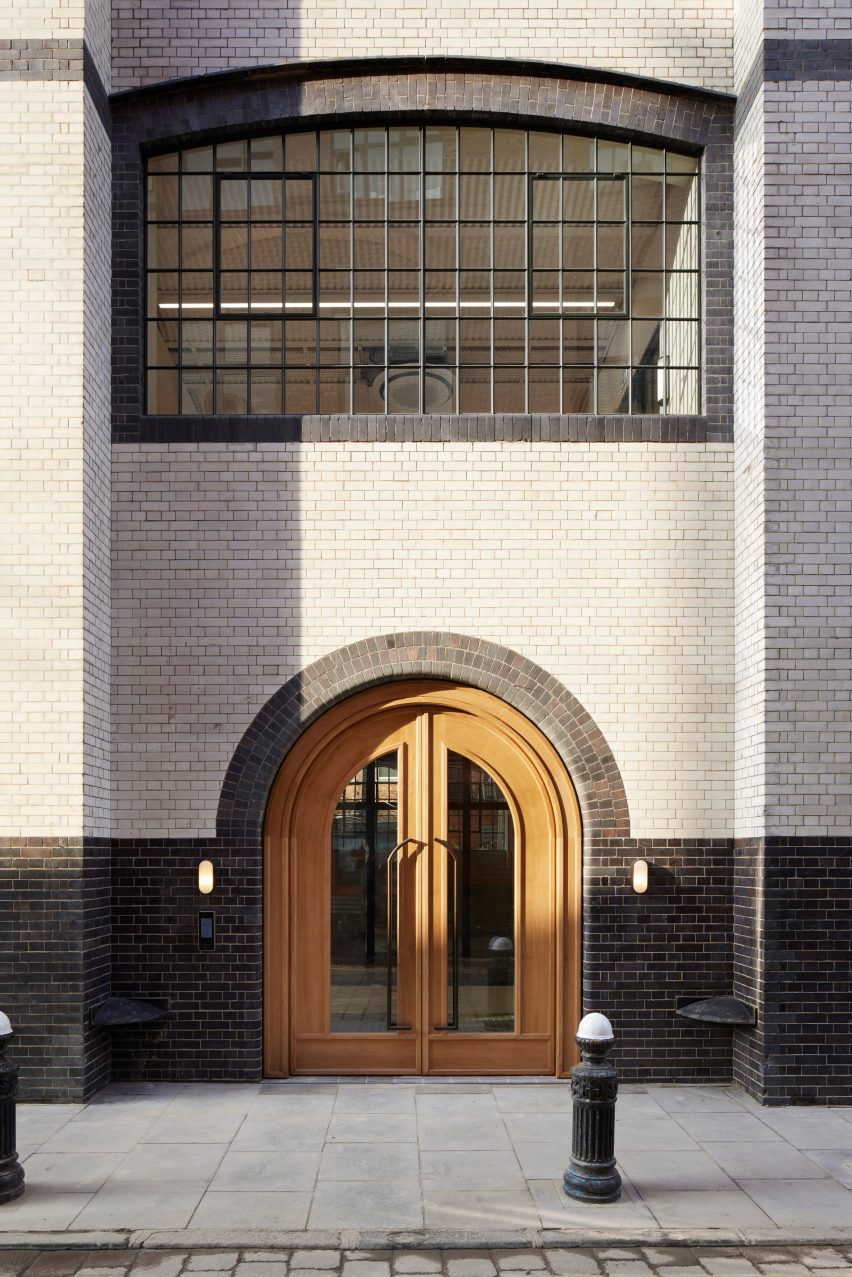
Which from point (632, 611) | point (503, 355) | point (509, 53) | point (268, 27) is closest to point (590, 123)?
point (509, 53)

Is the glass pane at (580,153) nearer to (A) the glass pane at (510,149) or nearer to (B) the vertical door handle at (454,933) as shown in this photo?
(A) the glass pane at (510,149)

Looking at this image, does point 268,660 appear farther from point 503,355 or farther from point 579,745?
point 503,355

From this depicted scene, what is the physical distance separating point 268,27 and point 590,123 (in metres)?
2.51

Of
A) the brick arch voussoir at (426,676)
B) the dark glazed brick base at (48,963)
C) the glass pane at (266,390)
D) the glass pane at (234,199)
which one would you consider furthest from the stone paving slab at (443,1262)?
the glass pane at (234,199)

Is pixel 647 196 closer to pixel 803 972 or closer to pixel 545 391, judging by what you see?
pixel 545 391

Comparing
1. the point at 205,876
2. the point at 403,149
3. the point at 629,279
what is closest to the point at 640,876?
the point at 205,876

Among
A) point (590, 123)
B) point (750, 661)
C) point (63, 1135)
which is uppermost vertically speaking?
point (590, 123)

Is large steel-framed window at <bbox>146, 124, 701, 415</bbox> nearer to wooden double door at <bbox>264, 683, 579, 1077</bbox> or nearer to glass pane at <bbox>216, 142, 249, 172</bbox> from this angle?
glass pane at <bbox>216, 142, 249, 172</bbox>

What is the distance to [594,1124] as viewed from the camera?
6.80 meters

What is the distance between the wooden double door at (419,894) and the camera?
943cm

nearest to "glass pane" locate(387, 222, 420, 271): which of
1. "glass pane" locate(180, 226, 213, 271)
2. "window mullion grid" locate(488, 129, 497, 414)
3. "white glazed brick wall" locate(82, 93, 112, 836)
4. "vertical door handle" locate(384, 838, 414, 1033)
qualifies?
"window mullion grid" locate(488, 129, 497, 414)

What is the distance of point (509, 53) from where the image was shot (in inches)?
386

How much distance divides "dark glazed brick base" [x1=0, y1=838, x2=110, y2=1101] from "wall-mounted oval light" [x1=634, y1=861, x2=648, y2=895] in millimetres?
3773

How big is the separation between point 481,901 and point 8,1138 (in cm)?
386
